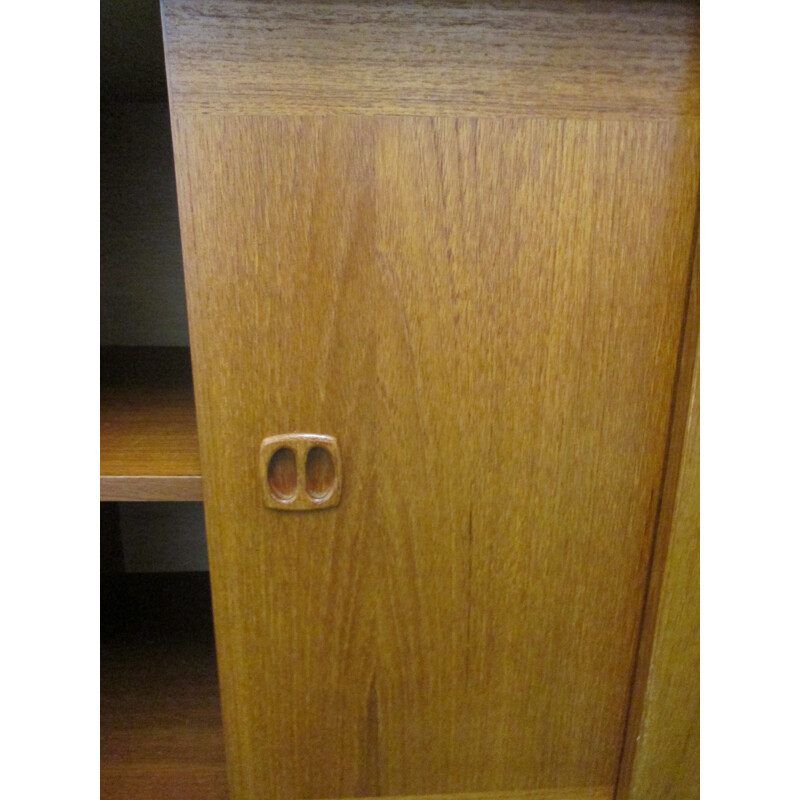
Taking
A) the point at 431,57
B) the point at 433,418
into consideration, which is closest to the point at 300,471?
the point at 433,418

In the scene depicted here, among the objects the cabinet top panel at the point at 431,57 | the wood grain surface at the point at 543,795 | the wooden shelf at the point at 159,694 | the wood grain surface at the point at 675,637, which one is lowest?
the wooden shelf at the point at 159,694

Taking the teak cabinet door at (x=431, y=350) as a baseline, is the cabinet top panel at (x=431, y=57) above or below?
above

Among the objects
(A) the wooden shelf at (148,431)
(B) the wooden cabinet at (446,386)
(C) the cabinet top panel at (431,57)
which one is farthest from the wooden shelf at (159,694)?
(C) the cabinet top panel at (431,57)

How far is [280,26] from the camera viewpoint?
0.32 metres

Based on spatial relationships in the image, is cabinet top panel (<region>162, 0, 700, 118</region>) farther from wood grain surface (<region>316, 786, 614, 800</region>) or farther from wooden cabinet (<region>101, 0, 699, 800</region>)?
wood grain surface (<region>316, 786, 614, 800</region>)

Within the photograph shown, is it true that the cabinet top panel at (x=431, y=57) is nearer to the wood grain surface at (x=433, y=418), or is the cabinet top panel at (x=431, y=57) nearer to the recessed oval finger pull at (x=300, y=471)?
the wood grain surface at (x=433, y=418)

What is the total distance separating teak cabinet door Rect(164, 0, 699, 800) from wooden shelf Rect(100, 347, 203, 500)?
0.11 feet

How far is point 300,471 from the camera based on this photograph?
368mm

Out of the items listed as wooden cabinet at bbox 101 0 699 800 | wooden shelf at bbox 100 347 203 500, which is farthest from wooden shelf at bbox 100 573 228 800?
wooden shelf at bbox 100 347 203 500

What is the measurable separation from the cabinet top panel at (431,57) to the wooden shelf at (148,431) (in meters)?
0.22

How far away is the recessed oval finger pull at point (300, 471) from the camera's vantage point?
36cm

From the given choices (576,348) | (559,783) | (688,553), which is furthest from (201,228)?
(559,783)

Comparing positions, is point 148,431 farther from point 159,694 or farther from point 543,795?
point 543,795

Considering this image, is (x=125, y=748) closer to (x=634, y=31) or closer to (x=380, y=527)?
(x=380, y=527)
